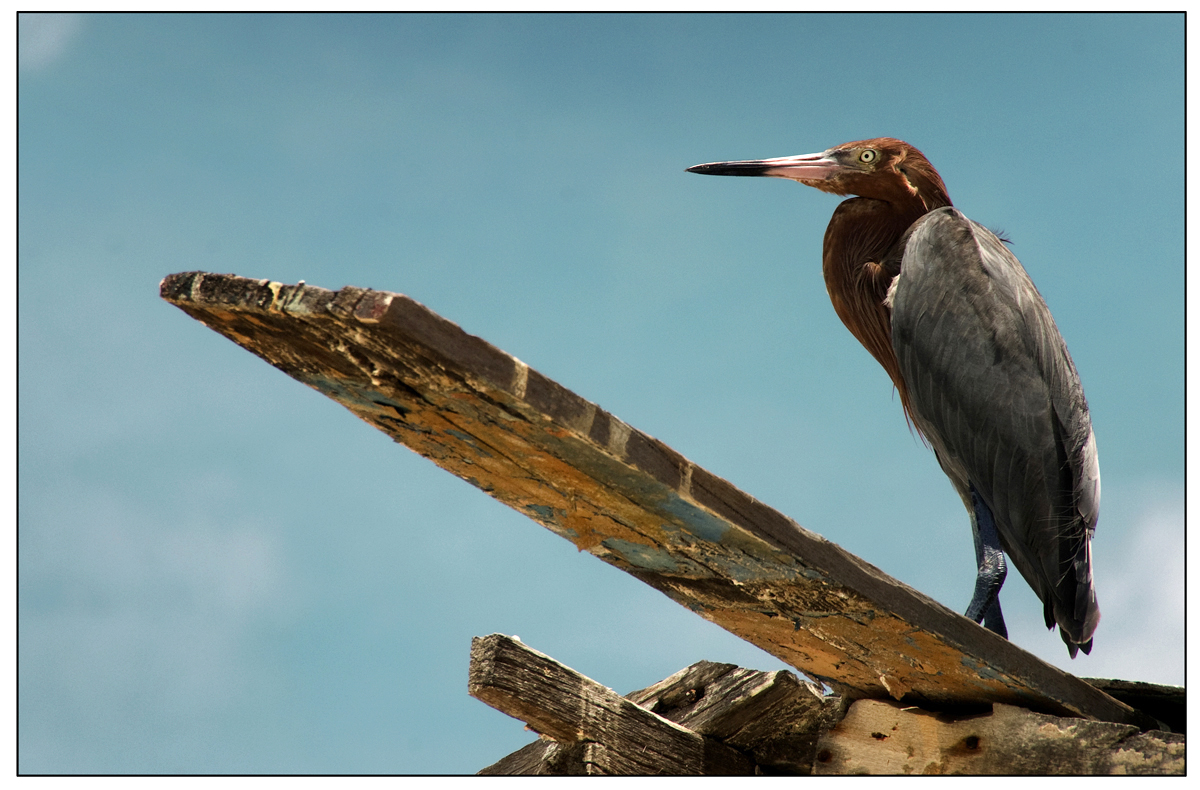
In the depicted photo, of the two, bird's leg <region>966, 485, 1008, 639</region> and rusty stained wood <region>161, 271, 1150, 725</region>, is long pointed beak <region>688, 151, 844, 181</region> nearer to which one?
bird's leg <region>966, 485, 1008, 639</region>

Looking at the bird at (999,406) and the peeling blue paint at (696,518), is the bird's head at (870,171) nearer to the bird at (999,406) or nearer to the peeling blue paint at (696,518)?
the bird at (999,406)

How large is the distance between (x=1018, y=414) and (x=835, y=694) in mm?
1187

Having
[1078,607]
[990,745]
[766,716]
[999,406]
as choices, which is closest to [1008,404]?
[999,406]

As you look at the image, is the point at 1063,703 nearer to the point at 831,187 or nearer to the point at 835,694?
the point at 835,694

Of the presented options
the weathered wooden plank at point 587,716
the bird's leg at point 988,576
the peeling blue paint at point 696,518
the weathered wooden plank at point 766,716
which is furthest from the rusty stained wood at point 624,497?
the bird's leg at point 988,576

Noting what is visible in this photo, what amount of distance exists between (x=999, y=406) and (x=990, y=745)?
1246mm

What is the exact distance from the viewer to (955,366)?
3705mm

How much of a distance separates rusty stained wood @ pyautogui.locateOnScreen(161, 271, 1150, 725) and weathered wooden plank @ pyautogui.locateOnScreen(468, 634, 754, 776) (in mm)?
484

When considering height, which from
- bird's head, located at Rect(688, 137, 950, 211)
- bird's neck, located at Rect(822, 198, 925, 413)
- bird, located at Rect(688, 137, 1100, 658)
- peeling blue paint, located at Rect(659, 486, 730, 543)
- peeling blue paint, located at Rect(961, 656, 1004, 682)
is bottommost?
peeling blue paint, located at Rect(961, 656, 1004, 682)

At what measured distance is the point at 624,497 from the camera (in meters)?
2.33

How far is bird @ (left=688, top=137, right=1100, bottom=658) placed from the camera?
362cm

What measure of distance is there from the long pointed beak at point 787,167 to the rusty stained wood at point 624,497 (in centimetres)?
210

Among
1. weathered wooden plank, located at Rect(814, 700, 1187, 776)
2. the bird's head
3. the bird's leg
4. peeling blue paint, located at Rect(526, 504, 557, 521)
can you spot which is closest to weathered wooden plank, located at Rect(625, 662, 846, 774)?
weathered wooden plank, located at Rect(814, 700, 1187, 776)
